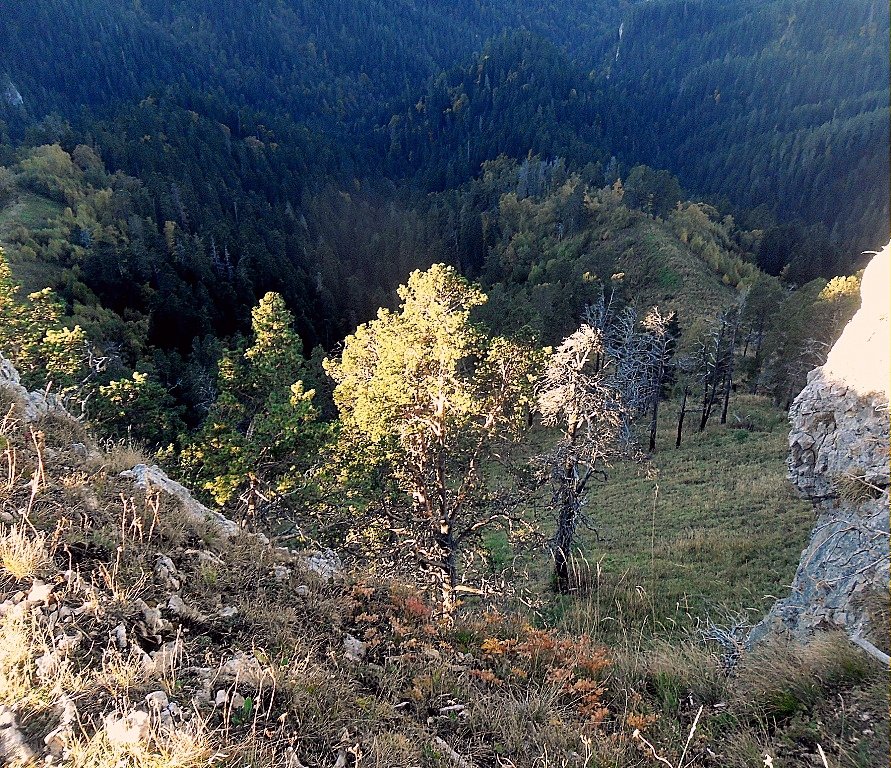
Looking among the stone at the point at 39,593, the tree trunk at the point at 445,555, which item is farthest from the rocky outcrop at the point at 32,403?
the tree trunk at the point at 445,555

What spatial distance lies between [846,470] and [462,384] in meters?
6.37

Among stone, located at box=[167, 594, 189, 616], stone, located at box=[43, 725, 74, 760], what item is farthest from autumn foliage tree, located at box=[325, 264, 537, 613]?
stone, located at box=[43, 725, 74, 760]

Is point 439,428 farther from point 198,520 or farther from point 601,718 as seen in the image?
point 601,718

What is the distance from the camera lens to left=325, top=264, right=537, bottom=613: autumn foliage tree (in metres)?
10.2

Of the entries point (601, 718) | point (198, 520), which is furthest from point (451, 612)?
point (198, 520)

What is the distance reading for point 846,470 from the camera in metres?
8.10

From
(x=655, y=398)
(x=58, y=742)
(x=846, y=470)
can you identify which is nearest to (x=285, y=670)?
(x=58, y=742)

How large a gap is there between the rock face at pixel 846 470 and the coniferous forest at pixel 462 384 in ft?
4.72

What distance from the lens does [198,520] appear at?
5.82 metres

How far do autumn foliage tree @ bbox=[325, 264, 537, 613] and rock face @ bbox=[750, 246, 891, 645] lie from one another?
5.09 meters

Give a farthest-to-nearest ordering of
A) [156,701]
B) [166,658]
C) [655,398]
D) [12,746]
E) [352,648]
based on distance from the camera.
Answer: [655,398] < [352,648] < [166,658] < [156,701] < [12,746]

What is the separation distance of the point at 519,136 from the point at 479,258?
281ft

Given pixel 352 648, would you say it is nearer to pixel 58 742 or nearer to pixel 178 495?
pixel 58 742

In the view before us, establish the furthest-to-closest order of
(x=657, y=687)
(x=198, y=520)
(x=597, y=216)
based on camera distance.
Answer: (x=597, y=216) → (x=198, y=520) → (x=657, y=687)
